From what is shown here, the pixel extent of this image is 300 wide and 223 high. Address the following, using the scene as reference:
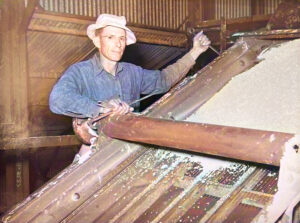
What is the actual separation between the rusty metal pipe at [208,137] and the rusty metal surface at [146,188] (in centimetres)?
17

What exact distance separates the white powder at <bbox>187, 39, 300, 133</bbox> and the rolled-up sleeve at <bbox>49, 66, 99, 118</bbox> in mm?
497

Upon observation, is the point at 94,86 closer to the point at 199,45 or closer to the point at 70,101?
the point at 70,101

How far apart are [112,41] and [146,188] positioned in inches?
39.6

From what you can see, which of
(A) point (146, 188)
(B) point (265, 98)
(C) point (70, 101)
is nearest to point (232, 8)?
(B) point (265, 98)

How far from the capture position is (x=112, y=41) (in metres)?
2.16

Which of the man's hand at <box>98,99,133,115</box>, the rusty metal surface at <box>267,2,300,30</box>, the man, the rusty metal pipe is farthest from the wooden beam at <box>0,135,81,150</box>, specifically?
the rusty metal surface at <box>267,2,300,30</box>

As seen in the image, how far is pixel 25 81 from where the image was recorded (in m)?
3.28

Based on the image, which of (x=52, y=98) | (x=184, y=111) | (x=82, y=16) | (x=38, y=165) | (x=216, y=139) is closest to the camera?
(x=216, y=139)

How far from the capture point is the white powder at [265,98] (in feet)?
4.96

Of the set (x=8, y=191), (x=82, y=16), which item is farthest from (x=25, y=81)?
(x=8, y=191)

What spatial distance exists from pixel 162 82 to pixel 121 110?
0.94 metres

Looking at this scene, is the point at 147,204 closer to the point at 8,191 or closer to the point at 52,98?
the point at 52,98

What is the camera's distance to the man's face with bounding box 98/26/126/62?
2.15 metres

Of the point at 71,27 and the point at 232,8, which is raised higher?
the point at 232,8
